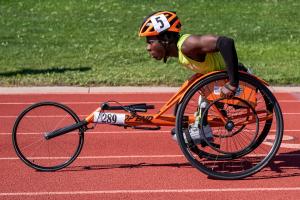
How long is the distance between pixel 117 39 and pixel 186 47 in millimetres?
11765

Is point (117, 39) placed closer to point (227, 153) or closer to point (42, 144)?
point (42, 144)


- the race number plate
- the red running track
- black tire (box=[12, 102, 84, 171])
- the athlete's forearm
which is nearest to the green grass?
the red running track

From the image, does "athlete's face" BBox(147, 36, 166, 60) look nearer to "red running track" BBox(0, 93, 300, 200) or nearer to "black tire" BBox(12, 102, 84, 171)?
"black tire" BBox(12, 102, 84, 171)

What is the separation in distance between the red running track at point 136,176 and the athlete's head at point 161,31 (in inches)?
42.5

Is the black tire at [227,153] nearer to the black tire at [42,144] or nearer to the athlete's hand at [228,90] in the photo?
the athlete's hand at [228,90]

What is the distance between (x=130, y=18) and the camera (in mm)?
19859

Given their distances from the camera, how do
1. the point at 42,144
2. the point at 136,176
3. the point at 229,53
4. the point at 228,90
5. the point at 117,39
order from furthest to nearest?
the point at 117,39, the point at 42,144, the point at 136,176, the point at 228,90, the point at 229,53

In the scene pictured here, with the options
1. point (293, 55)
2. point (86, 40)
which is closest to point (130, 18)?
point (86, 40)

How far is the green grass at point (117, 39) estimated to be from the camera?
11.9 metres

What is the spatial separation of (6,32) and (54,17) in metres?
2.44

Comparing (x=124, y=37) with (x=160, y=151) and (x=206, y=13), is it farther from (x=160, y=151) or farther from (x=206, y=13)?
(x=160, y=151)

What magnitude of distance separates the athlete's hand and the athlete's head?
0.61 metres

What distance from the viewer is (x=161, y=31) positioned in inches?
213

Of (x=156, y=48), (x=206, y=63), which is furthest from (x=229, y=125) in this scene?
(x=156, y=48)
